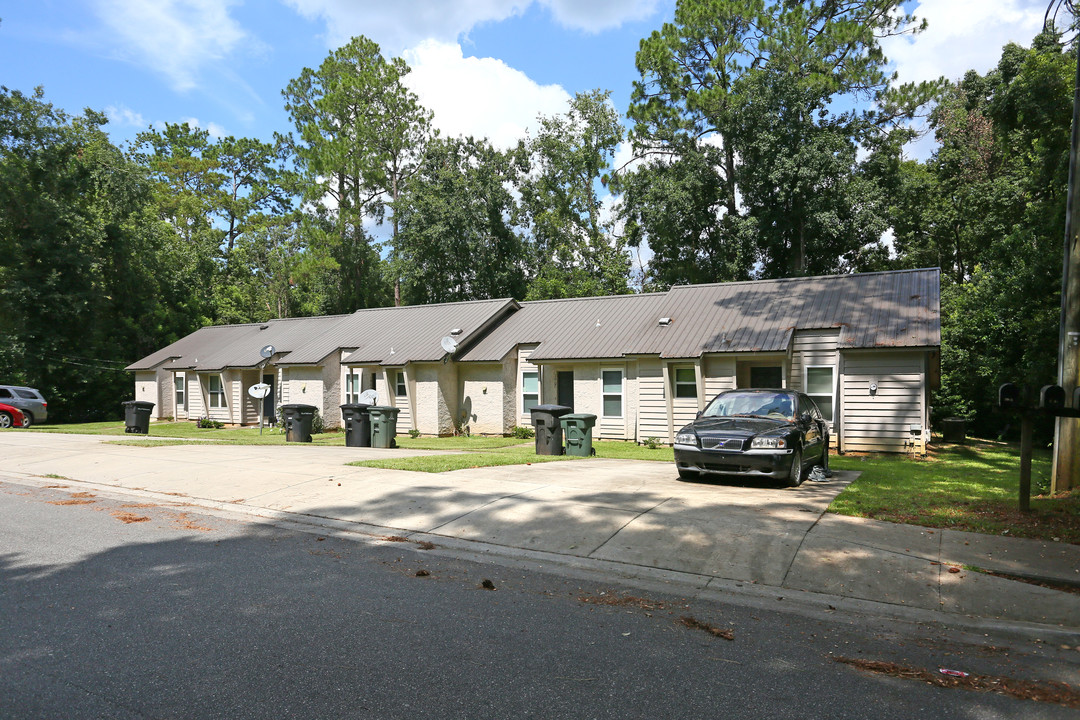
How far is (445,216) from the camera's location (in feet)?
121

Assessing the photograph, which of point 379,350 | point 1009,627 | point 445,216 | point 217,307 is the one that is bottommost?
point 1009,627

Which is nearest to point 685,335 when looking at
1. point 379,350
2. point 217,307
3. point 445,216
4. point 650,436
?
point 650,436

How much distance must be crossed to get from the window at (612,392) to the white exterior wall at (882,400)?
6.37 meters

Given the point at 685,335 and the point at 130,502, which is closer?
the point at 130,502

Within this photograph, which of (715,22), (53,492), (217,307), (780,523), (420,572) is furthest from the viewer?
(217,307)

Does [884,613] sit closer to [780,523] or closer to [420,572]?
[780,523]

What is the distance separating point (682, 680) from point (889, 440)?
1519 cm

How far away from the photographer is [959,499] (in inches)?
364

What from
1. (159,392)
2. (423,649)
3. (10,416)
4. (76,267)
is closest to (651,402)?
(423,649)

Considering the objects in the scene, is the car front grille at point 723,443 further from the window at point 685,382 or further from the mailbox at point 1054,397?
the window at point 685,382

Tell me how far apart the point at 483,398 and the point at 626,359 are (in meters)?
5.79

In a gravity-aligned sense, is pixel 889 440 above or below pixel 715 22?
below

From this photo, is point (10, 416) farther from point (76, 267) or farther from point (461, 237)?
point (461, 237)

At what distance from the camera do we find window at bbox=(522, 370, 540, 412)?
75.3ft
